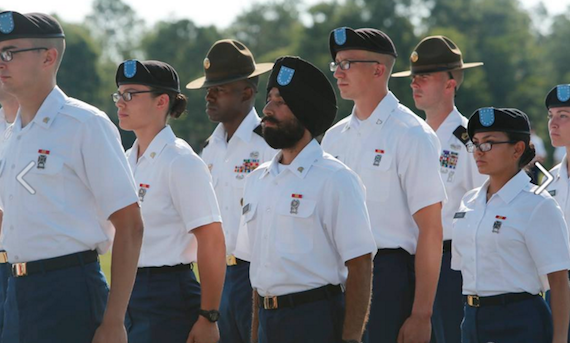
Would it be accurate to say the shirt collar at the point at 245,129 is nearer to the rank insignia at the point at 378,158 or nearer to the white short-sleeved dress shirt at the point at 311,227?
the rank insignia at the point at 378,158

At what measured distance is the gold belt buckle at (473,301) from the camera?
610cm

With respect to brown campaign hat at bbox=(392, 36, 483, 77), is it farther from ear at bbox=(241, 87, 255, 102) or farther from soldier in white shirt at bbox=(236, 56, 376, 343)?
soldier in white shirt at bbox=(236, 56, 376, 343)

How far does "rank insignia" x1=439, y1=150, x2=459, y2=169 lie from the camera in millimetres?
7539

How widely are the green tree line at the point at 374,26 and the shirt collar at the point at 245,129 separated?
3195 cm

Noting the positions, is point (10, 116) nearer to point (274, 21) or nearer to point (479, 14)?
point (479, 14)

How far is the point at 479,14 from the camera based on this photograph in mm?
87562

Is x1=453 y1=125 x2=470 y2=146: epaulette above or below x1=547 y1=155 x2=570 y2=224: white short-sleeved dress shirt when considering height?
above

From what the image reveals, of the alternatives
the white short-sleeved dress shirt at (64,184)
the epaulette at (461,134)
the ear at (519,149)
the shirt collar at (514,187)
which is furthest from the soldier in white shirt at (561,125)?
the white short-sleeved dress shirt at (64,184)

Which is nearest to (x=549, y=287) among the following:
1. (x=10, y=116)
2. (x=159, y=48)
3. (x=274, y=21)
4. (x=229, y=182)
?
(x=229, y=182)

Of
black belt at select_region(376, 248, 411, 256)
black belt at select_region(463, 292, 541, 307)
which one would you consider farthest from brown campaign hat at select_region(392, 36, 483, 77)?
black belt at select_region(463, 292, 541, 307)

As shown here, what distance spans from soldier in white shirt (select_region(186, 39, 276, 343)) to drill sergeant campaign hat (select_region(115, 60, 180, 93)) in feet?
2.87

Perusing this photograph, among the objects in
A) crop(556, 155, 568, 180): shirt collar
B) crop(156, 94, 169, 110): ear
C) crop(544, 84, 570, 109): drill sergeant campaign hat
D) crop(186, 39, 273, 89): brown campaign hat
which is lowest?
crop(556, 155, 568, 180): shirt collar

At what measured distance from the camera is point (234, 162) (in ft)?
23.9

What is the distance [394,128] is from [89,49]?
6267cm
